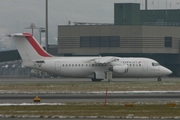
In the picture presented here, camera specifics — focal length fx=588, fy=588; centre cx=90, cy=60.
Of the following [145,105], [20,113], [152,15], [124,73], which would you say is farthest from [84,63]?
[152,15]

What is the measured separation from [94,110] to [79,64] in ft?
118

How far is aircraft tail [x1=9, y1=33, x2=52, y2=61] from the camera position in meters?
68.0

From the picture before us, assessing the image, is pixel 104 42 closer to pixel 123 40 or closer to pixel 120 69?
pixel 123 40

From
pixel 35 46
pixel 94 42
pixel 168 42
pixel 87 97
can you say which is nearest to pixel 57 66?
pixel 35 46

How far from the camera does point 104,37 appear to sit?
315ft

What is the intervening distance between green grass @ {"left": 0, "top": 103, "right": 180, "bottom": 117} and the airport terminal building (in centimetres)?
5848

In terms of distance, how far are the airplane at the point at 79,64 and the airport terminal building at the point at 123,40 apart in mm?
23724

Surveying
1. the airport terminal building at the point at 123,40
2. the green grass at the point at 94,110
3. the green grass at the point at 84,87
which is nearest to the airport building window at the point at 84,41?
the airport terminal building at the point at 123,40

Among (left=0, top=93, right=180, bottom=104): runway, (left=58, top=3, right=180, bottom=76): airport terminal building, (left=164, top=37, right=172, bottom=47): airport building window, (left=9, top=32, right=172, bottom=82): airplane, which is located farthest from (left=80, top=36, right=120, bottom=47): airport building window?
(left=0, top=93, right=180, bottom=104): runway

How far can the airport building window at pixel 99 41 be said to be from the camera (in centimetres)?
9581

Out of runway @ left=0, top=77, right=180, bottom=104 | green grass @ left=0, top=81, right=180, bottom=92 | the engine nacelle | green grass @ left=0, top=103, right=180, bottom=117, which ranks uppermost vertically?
the engine nacelle

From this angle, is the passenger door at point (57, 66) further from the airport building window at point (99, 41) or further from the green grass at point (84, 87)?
the airport building window at point (99, 41)

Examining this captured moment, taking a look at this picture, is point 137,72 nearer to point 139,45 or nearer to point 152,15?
point 139,45

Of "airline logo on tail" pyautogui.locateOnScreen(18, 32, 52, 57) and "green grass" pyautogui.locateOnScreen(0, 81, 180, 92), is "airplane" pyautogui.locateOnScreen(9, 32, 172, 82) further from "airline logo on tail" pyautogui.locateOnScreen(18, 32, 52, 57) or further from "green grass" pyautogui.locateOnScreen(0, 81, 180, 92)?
"green grass" pyautogui.locateOnScreen(0, 81, 180, 92)
